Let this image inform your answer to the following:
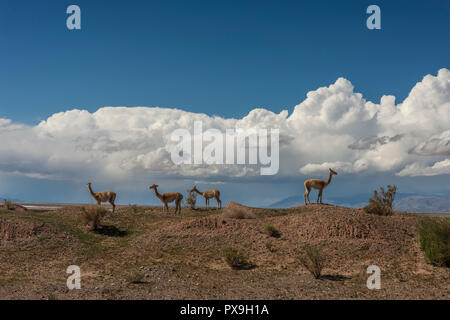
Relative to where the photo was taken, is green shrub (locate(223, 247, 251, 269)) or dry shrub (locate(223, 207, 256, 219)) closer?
green shrub (locate(223, 247, 251, 269))

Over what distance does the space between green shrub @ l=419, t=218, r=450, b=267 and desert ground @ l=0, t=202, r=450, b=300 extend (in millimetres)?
528

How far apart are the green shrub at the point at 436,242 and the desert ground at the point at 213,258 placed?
20.8 inches

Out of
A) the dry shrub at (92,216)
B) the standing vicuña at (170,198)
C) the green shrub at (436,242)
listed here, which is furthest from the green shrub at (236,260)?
the standing vicuña at (170,198)

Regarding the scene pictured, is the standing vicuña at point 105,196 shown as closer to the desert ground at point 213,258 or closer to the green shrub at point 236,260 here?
the desert ground at point 213,258

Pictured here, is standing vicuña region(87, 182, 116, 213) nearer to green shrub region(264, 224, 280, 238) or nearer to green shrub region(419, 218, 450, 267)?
green shrub region(264, 224, 280, 238)

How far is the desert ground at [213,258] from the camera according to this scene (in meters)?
13.3

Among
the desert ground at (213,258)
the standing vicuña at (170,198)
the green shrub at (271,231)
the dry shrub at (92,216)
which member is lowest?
the desert ground at (213,258)

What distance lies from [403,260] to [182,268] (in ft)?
36.0

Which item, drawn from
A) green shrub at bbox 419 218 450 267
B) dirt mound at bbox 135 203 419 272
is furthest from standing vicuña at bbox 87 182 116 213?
green shrub at bbox 419 218 450 267

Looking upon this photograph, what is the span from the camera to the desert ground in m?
13.3
